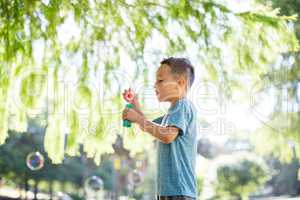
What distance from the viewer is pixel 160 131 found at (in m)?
2.12

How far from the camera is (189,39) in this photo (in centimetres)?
435

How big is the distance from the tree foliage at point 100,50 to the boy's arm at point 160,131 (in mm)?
1923

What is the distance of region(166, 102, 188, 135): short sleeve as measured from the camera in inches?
84.8

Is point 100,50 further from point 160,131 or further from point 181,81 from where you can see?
point 160,131

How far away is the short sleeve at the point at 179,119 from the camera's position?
215 centimetres

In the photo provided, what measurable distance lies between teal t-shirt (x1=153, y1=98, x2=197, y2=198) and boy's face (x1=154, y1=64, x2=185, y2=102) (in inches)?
1.6

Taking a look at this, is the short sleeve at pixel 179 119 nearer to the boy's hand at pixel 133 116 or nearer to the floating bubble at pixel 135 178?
the boy's hand at pixel 133 116

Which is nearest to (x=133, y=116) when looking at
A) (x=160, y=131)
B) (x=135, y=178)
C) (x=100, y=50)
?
(x=160, y=131)

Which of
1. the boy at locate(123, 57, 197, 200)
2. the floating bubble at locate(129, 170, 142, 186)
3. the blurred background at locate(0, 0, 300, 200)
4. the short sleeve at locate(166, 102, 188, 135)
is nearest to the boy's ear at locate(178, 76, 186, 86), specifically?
the boy at locate(123, 57, 197, 200)

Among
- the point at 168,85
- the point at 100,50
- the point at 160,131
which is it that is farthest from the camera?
the point at 100,50

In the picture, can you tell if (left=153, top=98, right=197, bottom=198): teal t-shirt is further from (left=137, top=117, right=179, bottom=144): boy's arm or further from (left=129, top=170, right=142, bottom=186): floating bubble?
(left=129, top=170, right=142, bottom=186): floating bubble

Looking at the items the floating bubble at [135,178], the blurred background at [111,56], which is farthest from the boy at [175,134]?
the floating bubble at [135,178]

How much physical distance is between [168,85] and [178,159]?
281 mm

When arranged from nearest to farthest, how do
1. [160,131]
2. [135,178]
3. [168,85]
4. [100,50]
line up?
[160,131]
[168,85]
[100,50]
[135,178]
